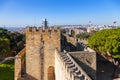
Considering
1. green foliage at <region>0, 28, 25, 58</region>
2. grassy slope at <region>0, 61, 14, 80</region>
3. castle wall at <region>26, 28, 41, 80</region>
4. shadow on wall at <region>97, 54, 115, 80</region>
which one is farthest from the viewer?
green foliage at <region>0, 28, 25, 58</region>

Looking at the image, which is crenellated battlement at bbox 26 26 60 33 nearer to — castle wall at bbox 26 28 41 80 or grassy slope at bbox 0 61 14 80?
castle wall at bbox 26 28 41 80

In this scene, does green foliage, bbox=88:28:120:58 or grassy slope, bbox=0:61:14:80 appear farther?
green foliage, bbox=88:28:120:58

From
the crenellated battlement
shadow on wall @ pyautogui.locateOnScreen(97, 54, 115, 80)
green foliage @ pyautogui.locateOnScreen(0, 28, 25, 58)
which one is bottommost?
shadow on wall @ pyautogui.locateOnScreen(97, 54, 115, 80)

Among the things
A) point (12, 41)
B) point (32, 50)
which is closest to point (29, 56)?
point (32, 50)

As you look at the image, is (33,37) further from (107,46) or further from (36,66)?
(107,46)

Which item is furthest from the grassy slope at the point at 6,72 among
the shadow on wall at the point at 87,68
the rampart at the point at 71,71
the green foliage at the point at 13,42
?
the rampart at the point at 71,71

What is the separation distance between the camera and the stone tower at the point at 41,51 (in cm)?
2723

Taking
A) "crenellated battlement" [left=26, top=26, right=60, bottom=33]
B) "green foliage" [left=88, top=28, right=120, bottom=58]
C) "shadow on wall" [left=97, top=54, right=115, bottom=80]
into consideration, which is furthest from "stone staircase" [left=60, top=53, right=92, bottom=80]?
"green foliage" [left=88, top=28, right=120, bottom=58]

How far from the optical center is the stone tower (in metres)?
27.2

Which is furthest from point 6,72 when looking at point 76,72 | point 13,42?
point 76,72

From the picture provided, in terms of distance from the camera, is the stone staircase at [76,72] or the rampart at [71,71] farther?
the rampart at [71,71]

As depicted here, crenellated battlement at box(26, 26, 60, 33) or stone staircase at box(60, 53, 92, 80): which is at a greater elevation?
crenellated battlement at box(26, 26, 60, 33)

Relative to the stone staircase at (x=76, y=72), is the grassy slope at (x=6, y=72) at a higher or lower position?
lower

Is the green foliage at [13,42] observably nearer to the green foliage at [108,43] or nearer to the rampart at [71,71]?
the green foliage at [108,43]
